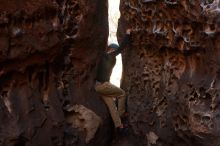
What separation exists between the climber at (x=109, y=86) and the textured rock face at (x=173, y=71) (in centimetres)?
18

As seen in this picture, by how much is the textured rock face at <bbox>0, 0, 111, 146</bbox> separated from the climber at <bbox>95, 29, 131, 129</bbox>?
106mm

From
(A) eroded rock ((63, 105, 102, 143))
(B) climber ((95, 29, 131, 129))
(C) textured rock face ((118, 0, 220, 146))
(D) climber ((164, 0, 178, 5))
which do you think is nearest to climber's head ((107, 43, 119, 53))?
(B) climber ((95, 29, 131, 129))

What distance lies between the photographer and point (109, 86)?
16.9 feet

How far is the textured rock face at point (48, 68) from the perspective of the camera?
4.03m

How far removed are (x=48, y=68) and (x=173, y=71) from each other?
1426 millimetres

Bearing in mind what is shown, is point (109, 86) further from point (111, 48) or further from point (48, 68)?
point (48, 68)

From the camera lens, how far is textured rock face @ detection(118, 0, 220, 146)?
4.14 m

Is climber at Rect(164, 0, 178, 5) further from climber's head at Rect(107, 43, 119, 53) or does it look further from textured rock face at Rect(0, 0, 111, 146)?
climber's head at Rect(107, 43, 119, 53)

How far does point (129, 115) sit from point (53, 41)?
168cm

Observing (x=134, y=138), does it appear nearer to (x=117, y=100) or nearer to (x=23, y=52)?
(x=117, y=100)

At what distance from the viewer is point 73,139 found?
474cm

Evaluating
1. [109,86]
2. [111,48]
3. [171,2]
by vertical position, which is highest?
[171,2]

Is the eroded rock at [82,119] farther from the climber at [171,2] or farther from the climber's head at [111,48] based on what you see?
the climber at [171,2]

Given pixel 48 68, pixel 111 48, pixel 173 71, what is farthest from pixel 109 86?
pixel 48 68
